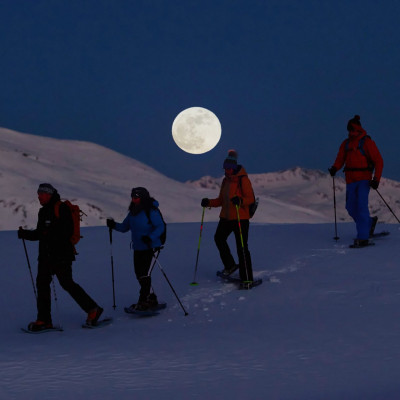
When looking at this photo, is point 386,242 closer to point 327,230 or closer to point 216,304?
point 327,230

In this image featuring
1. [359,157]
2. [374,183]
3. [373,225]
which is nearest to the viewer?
[374,183]

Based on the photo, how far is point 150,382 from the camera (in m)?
5.68

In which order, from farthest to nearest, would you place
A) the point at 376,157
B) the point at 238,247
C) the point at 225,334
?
1. the point at 376,157
2. the point at 238,247
3. the point at 225,334

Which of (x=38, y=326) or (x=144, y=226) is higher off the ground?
(x=144, y=226)

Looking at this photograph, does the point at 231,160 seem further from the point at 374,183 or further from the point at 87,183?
the point at 87,183

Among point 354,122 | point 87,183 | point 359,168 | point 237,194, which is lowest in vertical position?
point 237,194

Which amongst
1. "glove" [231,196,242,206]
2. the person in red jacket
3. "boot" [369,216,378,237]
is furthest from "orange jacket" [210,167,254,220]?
"boot" [369,216,378,237]

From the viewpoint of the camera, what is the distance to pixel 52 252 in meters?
8.07

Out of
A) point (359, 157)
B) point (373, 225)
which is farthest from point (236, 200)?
point (373, 225)

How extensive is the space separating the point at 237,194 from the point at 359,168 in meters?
2.91

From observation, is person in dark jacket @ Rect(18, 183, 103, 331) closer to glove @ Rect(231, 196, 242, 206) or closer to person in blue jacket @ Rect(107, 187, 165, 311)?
person in blue jacket @ Rect(107, 187, 165, 311)

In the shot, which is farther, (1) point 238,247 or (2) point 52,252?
(1) point 238,247

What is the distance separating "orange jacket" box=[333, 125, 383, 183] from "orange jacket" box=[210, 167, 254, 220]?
2.69 metres

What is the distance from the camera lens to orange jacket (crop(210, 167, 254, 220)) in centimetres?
985
